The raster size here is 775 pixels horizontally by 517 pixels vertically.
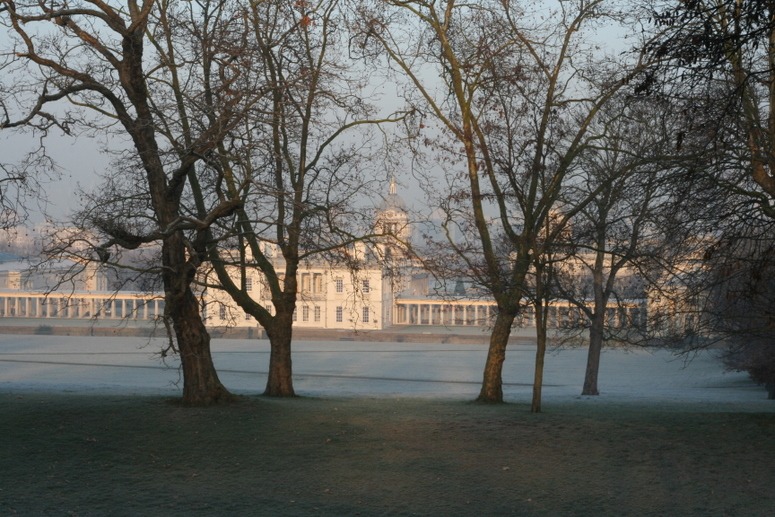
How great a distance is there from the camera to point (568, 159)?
15.9 metres

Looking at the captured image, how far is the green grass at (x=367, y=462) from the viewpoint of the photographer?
9.20 m

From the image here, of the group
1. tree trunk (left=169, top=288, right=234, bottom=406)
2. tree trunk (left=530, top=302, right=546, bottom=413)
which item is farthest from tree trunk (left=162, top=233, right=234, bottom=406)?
tree trunk (left=530, top=302, right=546, bottom=413)

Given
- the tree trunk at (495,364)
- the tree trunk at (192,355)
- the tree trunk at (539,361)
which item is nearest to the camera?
the tree trunk at (192,355)

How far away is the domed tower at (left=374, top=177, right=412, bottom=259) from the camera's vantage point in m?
16.5

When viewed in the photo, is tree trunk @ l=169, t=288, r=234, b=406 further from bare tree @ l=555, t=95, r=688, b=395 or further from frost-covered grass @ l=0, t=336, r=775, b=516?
bare tree @ l=555, t=95, r=688, b=395

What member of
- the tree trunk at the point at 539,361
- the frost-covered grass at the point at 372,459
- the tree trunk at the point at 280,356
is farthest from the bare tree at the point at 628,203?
the tree trunk at the point at 280,356

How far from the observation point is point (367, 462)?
35.3 feet

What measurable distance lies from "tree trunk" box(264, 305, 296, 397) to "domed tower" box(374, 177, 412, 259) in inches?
92.5

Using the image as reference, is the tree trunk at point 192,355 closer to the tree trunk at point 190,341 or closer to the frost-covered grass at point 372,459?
the tree trunk at point 190,341

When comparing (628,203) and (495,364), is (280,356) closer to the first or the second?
(495,364)

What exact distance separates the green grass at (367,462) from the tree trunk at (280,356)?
377cm

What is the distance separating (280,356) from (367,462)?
25.5 feet

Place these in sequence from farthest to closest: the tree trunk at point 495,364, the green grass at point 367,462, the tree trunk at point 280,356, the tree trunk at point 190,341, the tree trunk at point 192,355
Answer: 1. the tree trunk at point 280,356
2. the tree trunk at point 495,364
3. the tree trunk at point 192,355
4. the tree trunk at point 190,341
5. the green grass at point 367,462

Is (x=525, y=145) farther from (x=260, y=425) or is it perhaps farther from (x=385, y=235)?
(x=260, y=425)
